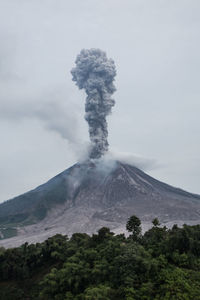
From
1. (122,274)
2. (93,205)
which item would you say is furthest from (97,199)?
(122,274)

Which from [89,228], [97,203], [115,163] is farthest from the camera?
[115,163]

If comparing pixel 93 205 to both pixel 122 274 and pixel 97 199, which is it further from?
pixel 122 274

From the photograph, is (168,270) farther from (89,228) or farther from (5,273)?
(89,228)

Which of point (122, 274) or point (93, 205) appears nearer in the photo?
point (122, 274)

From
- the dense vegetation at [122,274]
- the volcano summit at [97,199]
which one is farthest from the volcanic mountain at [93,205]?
the dense vegetation at [122,274]

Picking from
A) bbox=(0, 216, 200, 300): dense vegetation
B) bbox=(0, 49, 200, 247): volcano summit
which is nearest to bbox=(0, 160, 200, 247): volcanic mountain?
bbox=(0, 49, 200, 247): volcano summit

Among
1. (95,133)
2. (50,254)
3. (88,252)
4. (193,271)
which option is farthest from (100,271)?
(95,133)

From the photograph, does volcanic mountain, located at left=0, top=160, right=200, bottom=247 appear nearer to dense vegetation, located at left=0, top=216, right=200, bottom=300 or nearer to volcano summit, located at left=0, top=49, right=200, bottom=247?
volcano summit, located at left=0, top=49, right=200, bottom=247
